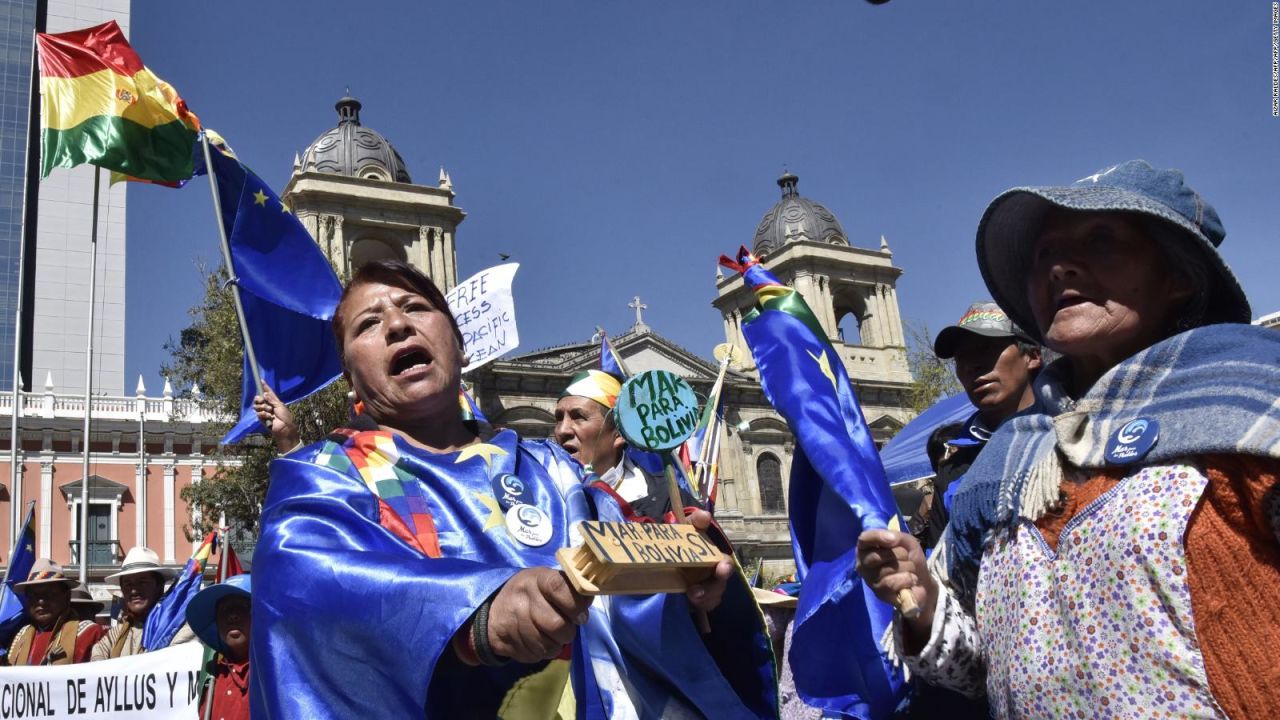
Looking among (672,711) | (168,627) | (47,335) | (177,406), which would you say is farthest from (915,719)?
(47,335)

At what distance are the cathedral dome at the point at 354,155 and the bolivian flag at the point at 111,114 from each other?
26571 mm

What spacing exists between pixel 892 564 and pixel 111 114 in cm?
570

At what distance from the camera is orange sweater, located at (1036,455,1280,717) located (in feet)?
4.92

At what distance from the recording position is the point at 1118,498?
165cm

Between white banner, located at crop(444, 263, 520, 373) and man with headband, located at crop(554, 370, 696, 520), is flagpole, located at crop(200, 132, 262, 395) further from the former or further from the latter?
white banner, located at crop(444, 263, 520, 373)

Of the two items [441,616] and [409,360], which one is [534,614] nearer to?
[441,616]

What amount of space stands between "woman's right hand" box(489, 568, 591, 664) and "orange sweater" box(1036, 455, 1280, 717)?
86cm

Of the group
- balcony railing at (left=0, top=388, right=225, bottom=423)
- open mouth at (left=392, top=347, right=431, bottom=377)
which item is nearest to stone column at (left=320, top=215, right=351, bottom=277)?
balcony railing at (left=0, top=388, right=225, bottom=423)

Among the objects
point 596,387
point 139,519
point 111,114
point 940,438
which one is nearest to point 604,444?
point 596,387

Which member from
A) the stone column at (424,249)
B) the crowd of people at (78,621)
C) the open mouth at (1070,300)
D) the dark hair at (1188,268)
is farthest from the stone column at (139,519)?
the dark hair at (1188,268)

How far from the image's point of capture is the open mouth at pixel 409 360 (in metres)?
2.37

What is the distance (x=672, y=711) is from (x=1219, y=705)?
1032 mm

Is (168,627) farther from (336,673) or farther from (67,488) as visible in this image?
(67,488)

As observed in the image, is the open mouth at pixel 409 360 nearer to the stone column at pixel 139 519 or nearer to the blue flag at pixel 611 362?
the blue flag at pixel 611 362
